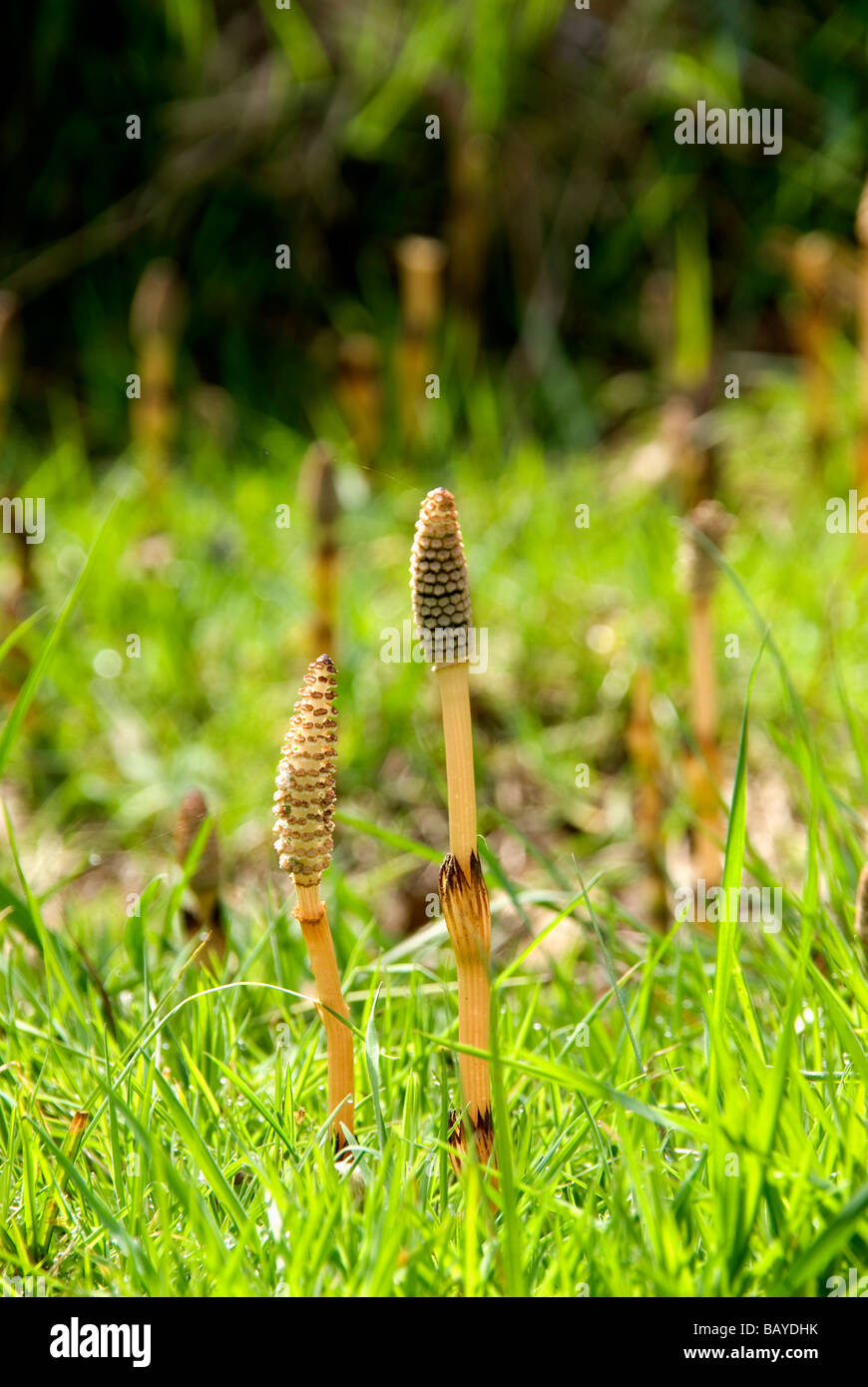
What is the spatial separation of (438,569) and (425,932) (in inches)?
28.5

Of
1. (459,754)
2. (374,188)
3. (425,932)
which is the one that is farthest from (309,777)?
(374,188)

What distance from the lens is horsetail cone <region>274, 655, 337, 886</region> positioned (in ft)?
3.17

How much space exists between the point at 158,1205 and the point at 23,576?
5.94ft

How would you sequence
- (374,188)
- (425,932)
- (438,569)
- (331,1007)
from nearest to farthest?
(438,569) < (331,1007) < (425,932) < (374,188)

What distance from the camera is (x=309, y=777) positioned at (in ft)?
3.16

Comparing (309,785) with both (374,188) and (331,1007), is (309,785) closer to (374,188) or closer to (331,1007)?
(331,1007)

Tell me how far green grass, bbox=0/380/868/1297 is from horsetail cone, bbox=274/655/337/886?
0.20 m

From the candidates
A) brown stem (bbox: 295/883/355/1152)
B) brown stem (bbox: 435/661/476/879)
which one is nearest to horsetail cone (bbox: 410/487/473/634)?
brown stem (bbox: 435/661/476/879)

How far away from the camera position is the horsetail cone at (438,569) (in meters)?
→ 0.94

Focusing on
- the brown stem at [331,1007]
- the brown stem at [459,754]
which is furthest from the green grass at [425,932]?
the brown stem at [459,754]

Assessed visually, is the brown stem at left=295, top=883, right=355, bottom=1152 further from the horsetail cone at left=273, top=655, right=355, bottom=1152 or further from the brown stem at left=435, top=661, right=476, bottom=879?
the brown stem at left=435, top=661, right=476, bottom=879

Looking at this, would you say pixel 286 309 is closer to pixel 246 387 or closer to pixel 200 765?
pixel 246 387

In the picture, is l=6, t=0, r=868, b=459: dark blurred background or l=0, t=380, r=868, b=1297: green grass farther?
l=6, t=0, r=868, b=459: dark blurred background
